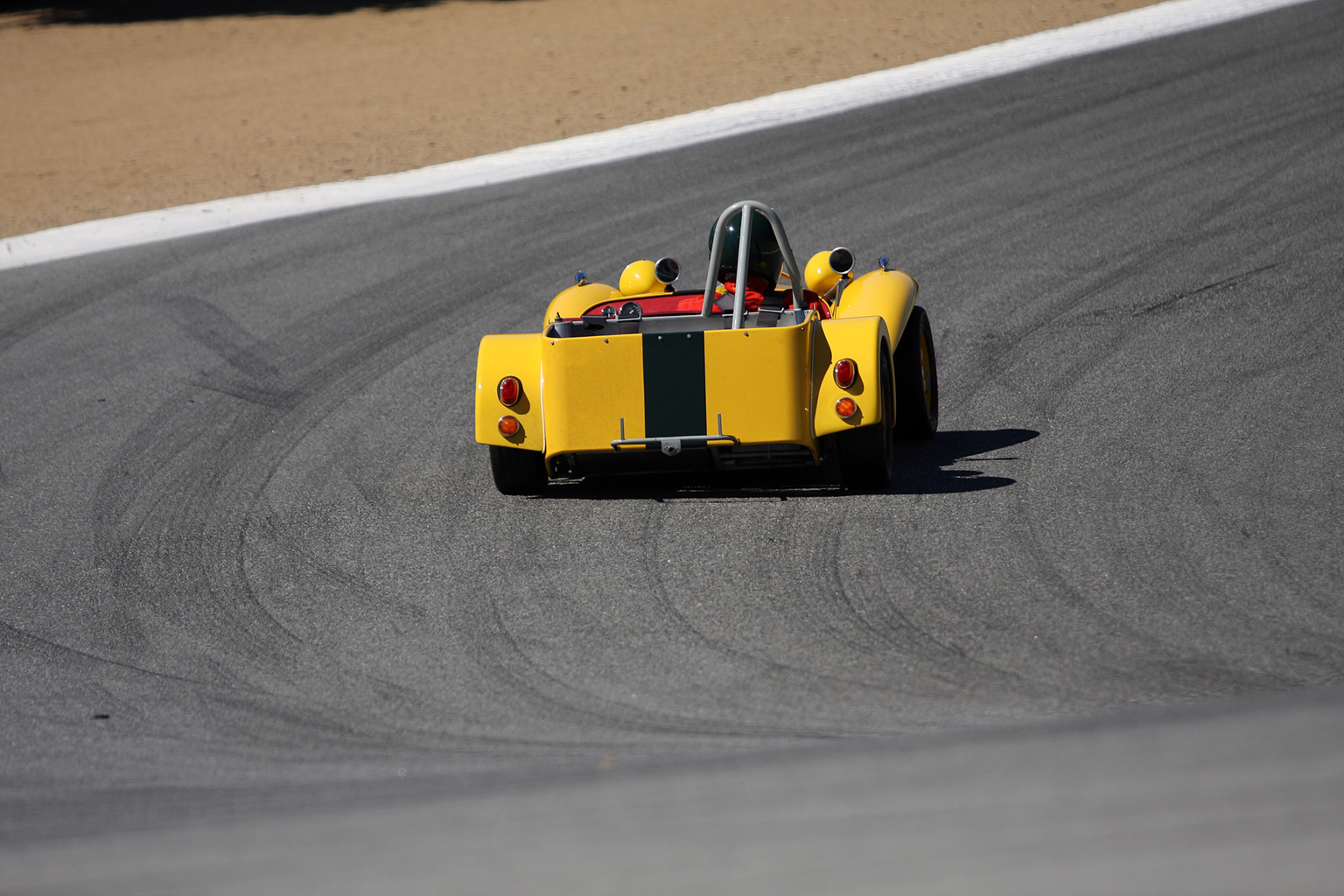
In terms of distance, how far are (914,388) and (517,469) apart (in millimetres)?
2216

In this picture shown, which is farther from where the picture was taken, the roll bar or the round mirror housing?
the round mirror housing

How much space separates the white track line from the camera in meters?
13.7

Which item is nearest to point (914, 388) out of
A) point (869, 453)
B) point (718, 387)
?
point (869, 453)

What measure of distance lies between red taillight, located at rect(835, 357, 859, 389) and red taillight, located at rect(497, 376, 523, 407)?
5.17ft

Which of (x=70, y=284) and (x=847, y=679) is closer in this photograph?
(x=847, y=679)

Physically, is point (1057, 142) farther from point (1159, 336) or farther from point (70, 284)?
point (70, 284)

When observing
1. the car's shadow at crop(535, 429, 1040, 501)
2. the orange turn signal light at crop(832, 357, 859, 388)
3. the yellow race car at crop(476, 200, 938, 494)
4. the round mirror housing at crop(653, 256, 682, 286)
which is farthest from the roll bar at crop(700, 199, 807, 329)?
the car's shadow at crop(535, 429, 1040, 501)

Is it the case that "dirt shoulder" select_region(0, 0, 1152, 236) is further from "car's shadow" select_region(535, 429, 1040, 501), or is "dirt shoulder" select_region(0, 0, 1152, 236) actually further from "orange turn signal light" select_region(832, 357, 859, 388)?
"orange turn signal light" select_region(832, 357, 859, 388)

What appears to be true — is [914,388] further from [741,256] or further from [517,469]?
[517,469]

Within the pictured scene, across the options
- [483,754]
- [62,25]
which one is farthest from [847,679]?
[62,25]

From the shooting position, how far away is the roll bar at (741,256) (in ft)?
22.3

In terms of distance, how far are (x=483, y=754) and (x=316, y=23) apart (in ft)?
74.8

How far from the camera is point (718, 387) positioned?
21.7ft

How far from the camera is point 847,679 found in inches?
188
